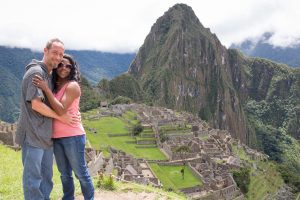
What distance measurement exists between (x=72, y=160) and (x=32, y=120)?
94cm

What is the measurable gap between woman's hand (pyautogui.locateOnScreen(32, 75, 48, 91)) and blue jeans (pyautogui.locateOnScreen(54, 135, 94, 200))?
0.91 m

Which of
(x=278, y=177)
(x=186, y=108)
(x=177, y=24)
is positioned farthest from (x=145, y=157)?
(x=177, y=24)

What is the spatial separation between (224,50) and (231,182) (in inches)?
5258

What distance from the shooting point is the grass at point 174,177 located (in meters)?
34.1

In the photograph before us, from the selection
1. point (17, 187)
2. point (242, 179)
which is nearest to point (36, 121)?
point (17, 187)

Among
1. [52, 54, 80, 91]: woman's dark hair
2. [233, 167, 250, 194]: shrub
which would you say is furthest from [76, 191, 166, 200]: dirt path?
[233, 167, 250, 194]: shrub

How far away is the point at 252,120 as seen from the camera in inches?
6565

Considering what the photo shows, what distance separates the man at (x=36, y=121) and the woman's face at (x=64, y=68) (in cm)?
10

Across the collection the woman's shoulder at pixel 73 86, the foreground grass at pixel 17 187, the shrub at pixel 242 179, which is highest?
the woman's shoulder at pixel 73 86

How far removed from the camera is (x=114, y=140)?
47.4 m

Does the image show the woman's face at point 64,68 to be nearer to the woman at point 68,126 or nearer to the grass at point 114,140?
the woman at point 68,126

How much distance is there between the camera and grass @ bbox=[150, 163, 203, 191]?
1344 inches

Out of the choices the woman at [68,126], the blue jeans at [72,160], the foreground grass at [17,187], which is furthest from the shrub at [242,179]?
the woman at [68,126]

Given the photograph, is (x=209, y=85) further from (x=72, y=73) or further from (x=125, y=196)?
(x=72, y=73)
